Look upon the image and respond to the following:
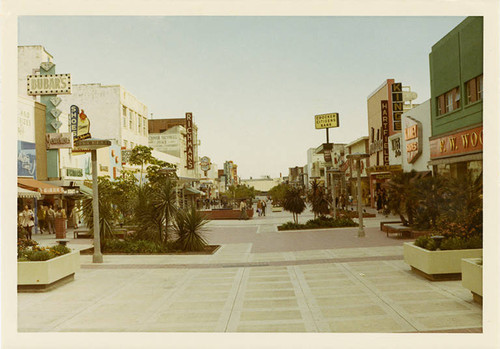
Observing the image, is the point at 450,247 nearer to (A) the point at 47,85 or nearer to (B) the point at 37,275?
(B) the point at 37,275

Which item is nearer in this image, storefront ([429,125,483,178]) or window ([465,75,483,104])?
window ([465,75,483,104])

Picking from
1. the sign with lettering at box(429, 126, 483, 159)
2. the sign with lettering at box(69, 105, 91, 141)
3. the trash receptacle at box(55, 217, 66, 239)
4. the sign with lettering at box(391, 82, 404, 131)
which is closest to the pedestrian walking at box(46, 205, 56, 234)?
the trash receptacle at box(55, 217, 66, 239)

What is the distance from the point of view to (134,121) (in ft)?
156

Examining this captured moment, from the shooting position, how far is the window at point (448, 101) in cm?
2427

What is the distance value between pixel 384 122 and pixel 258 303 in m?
36.8

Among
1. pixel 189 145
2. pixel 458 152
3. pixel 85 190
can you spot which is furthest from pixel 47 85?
pixel 189 145

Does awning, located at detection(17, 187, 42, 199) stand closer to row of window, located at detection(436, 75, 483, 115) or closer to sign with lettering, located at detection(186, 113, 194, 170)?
row of window, located at detection(436, 75, 483, 115)

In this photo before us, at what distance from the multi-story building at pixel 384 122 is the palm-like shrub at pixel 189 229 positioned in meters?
24.8

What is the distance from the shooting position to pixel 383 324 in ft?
24.8

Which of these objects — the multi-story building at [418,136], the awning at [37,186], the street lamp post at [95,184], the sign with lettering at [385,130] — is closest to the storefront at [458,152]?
the multi-story building at [418,136]

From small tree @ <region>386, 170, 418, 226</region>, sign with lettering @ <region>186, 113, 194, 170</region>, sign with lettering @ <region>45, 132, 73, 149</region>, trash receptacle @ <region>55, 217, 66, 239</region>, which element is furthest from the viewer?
sign with lettering @ <region>186, 113, 194, 170</region>

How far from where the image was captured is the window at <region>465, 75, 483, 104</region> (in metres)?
21.2
